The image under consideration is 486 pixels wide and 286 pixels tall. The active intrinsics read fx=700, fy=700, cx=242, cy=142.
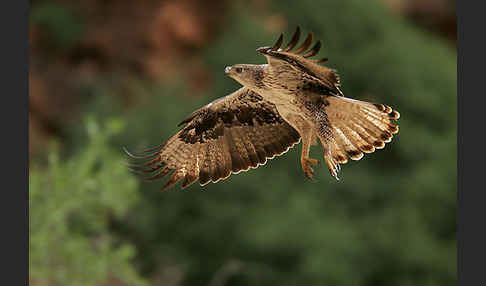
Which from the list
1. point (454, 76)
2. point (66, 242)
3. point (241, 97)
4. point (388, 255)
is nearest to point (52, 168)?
point (66, 242)

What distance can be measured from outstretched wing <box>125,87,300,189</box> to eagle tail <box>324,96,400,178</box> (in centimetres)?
40

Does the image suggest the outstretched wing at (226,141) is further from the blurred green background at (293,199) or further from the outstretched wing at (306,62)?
the blurred green background at (293,199)

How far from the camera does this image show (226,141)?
2.16 metres

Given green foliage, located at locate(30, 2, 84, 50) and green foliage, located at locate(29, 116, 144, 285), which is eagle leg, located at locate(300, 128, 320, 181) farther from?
green foliage, located at locate(30, 2, 84, 50)

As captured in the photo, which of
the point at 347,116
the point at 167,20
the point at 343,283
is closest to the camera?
the point at 347,116

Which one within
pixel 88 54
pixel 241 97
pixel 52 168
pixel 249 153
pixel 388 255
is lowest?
pixel 388 255

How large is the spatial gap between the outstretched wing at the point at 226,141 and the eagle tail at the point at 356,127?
0.40 m

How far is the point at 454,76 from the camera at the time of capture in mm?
10812

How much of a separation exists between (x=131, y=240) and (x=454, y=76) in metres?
5.58

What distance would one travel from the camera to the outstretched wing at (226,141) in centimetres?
205

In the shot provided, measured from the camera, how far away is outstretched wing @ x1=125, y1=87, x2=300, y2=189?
2055mm

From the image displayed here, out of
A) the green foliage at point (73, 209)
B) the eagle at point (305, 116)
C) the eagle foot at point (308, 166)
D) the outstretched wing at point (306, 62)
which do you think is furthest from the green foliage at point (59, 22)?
the eagle foot at point (308, 166)

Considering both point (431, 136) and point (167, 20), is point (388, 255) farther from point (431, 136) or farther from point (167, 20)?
point (167, 20)

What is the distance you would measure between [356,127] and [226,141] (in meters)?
0.59
